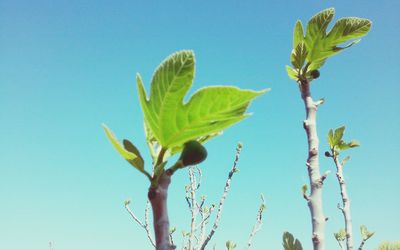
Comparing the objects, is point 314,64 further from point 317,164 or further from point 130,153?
point 130,153

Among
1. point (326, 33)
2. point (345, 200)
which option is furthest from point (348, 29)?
point (345, 200)

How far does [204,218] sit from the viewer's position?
2693mm

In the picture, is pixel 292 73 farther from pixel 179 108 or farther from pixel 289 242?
pixel 179 108

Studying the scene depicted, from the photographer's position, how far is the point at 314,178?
1459 mm

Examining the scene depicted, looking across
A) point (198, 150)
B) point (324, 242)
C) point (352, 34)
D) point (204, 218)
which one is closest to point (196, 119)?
point (198, 150)

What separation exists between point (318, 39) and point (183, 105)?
3.28 ft

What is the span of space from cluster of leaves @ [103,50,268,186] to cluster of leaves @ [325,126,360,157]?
208 centimetres

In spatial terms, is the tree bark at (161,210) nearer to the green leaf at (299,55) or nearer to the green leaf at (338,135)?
the green leaf at (299,55)

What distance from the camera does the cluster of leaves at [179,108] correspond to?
74 centimetres

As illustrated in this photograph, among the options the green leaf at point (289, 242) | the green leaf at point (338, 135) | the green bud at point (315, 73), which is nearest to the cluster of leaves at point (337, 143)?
the green leaf at point (338, 135)

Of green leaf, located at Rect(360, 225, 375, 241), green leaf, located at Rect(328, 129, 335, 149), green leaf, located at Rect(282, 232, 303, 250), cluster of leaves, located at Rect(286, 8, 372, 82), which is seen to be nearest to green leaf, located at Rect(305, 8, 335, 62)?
cluster of leaves, located at Rect(286, 8, 372, 82)

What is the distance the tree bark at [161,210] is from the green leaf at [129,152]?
4 centimetres

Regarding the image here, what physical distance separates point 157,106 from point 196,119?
8 centimetres

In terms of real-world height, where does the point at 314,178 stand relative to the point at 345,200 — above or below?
below
